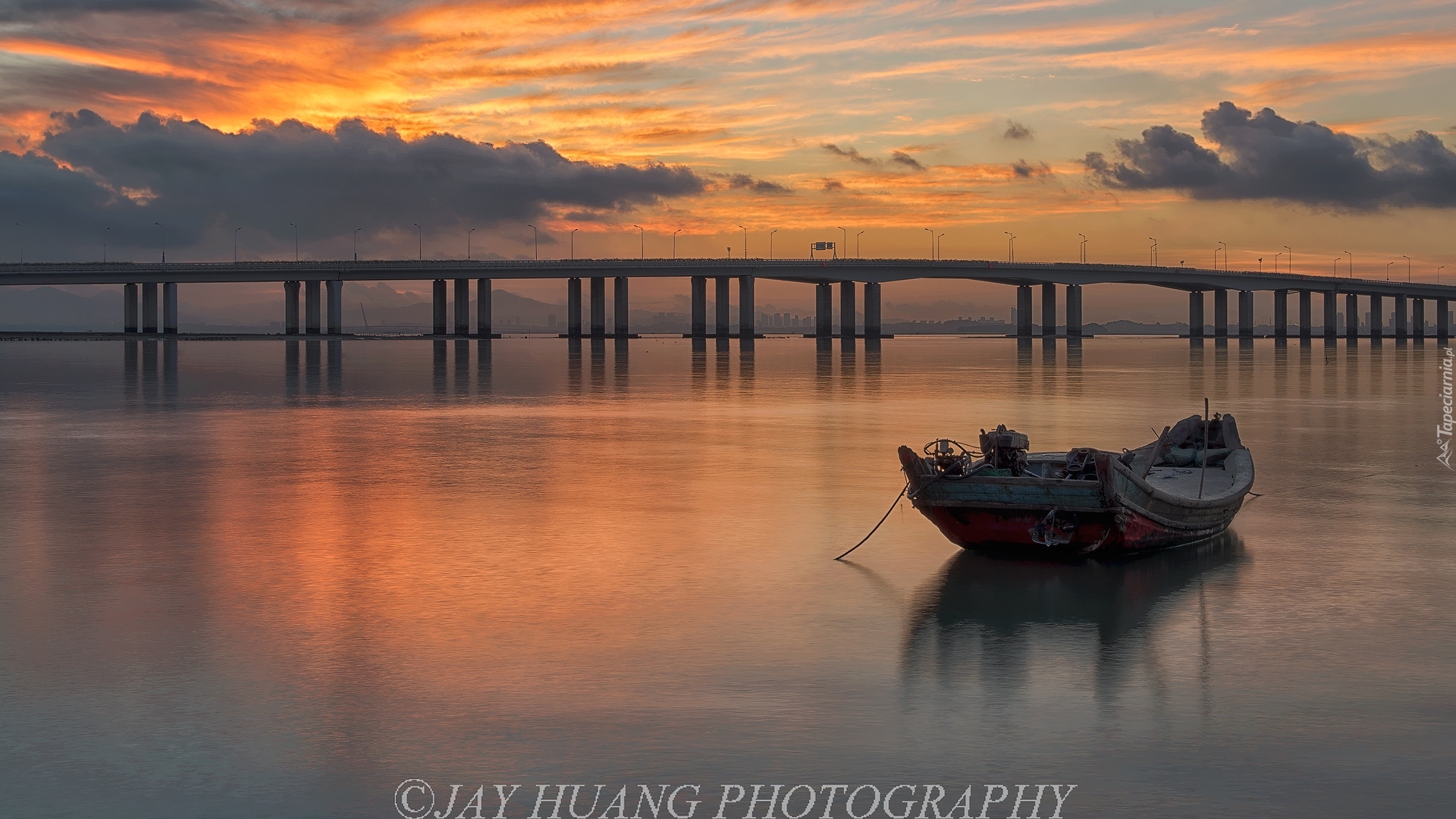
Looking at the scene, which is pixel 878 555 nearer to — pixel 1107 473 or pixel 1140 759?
pixel 1107 473

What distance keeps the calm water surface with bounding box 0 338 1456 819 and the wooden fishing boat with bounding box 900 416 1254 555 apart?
16.4 inches

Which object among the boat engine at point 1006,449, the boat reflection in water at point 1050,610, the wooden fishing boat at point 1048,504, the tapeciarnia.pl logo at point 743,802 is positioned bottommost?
the tapeciarnia.pl logo at point 743,802

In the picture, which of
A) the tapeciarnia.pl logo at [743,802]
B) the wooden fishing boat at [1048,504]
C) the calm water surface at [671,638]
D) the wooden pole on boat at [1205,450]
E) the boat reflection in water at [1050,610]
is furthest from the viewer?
the wooden pole on boat at [1205,450]

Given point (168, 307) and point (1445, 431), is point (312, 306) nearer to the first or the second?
point (168, 307)

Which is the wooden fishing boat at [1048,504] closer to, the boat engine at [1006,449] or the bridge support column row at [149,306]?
the boat engine at [1006,449]

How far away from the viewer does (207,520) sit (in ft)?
65.7

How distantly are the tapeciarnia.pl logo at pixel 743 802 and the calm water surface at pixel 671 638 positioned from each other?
6.5 inches

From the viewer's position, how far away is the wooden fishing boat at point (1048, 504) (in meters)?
16.4

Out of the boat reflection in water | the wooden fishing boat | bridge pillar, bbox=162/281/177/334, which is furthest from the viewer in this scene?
bridge pillar, bbox=162/281/177/334

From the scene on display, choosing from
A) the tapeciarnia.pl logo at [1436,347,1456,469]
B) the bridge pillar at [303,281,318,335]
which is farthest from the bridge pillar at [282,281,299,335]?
the tapeciarnia.pl logo at [1436,347,1456,469]

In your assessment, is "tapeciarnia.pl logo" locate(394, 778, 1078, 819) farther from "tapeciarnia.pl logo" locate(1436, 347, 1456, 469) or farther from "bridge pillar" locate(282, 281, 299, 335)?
"bridge pillar" locate(282, 281, 299, 335)

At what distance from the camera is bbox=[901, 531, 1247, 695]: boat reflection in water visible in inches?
463

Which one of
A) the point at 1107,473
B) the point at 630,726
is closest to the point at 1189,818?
the point at 630,726

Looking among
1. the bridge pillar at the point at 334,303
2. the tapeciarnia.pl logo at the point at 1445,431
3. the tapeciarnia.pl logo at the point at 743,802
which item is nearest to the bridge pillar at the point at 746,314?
the bridge pillar at the point at 334,303
